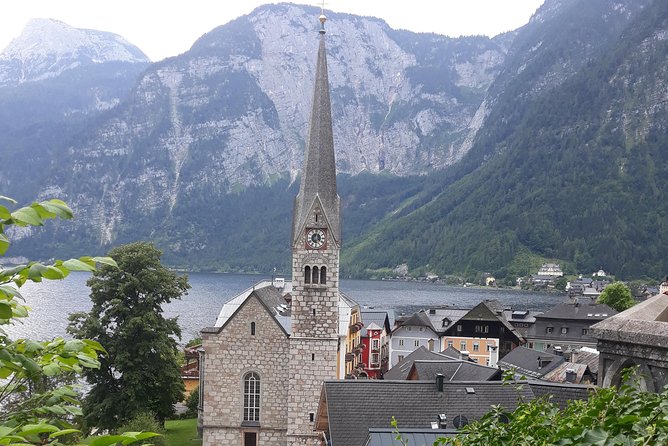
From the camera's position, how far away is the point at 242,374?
32656 mm

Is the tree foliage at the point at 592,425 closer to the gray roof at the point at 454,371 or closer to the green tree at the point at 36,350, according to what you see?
the green tree at the point at 36,350

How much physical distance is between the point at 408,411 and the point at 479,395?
2862 mm

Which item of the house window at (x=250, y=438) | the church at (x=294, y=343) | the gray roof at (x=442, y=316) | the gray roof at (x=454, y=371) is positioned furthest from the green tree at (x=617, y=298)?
the house window at (x=250, y=438)

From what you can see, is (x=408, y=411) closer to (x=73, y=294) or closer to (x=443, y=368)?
(x=443, y=368)

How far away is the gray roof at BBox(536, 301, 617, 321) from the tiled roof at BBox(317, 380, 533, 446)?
177 feet

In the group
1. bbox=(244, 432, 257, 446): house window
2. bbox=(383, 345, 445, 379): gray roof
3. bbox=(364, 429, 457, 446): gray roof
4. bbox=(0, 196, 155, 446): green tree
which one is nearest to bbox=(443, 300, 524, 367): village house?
bbox=(383, 345, 445, 379): gray roof

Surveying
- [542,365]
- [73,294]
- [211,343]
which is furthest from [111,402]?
[73,294]

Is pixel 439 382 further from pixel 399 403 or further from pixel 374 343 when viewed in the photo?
pixel 374 343

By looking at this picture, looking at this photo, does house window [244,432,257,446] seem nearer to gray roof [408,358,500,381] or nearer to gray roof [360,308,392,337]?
gray roof [408,358,500,381]

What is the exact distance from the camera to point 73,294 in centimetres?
16912

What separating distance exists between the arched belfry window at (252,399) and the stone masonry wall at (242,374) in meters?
0.22

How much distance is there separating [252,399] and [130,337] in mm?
8917

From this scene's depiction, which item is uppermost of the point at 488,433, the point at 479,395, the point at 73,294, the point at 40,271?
the point at 40,271

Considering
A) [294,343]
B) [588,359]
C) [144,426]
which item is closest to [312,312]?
[294,343]
